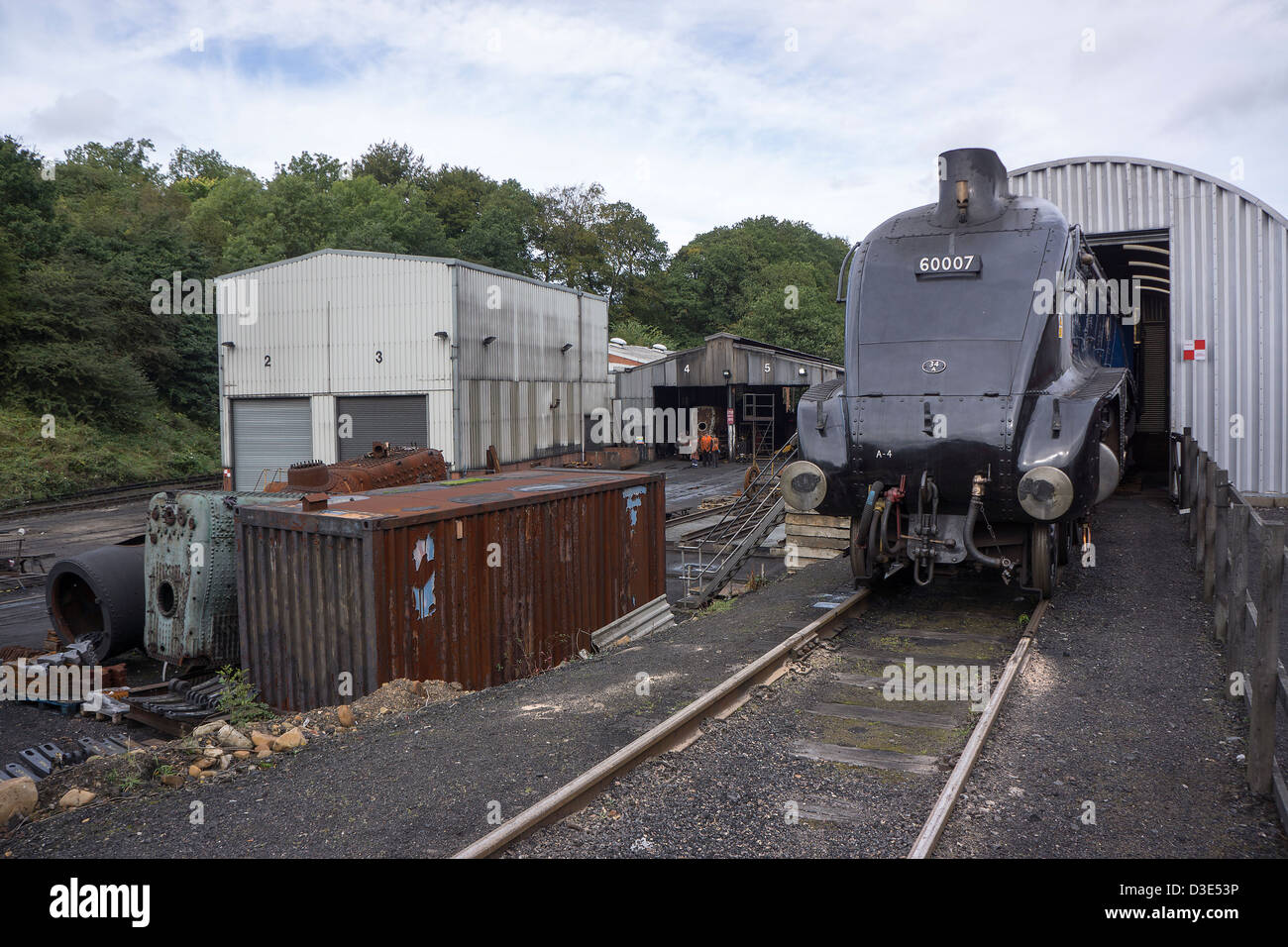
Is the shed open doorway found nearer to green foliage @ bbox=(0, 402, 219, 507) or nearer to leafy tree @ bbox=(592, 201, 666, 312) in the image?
green foliage @ bbox=(0, 402, 219, 507)

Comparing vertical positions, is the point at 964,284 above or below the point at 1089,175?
below

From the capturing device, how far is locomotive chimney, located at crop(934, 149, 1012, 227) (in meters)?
8.99

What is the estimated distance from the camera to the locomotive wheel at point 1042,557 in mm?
8656

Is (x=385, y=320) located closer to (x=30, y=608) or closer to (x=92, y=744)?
(x=30, y=608)

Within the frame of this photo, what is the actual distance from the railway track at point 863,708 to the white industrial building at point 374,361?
1822cm

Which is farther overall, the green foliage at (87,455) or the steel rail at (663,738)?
the green foliage at (87,455)

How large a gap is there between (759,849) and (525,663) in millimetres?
4859

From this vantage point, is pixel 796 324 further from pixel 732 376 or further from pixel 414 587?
pixel 414 587

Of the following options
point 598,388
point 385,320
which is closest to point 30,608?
point 385,320

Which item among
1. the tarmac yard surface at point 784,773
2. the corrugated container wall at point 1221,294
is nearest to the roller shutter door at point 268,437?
the tarmac yard surface at point 784,773

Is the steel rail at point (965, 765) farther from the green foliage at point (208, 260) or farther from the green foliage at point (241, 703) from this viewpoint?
the green foliage at point (208, 260)

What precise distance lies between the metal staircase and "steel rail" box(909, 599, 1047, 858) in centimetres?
504

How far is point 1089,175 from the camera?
16359 millimetres

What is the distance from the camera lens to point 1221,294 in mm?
15961
